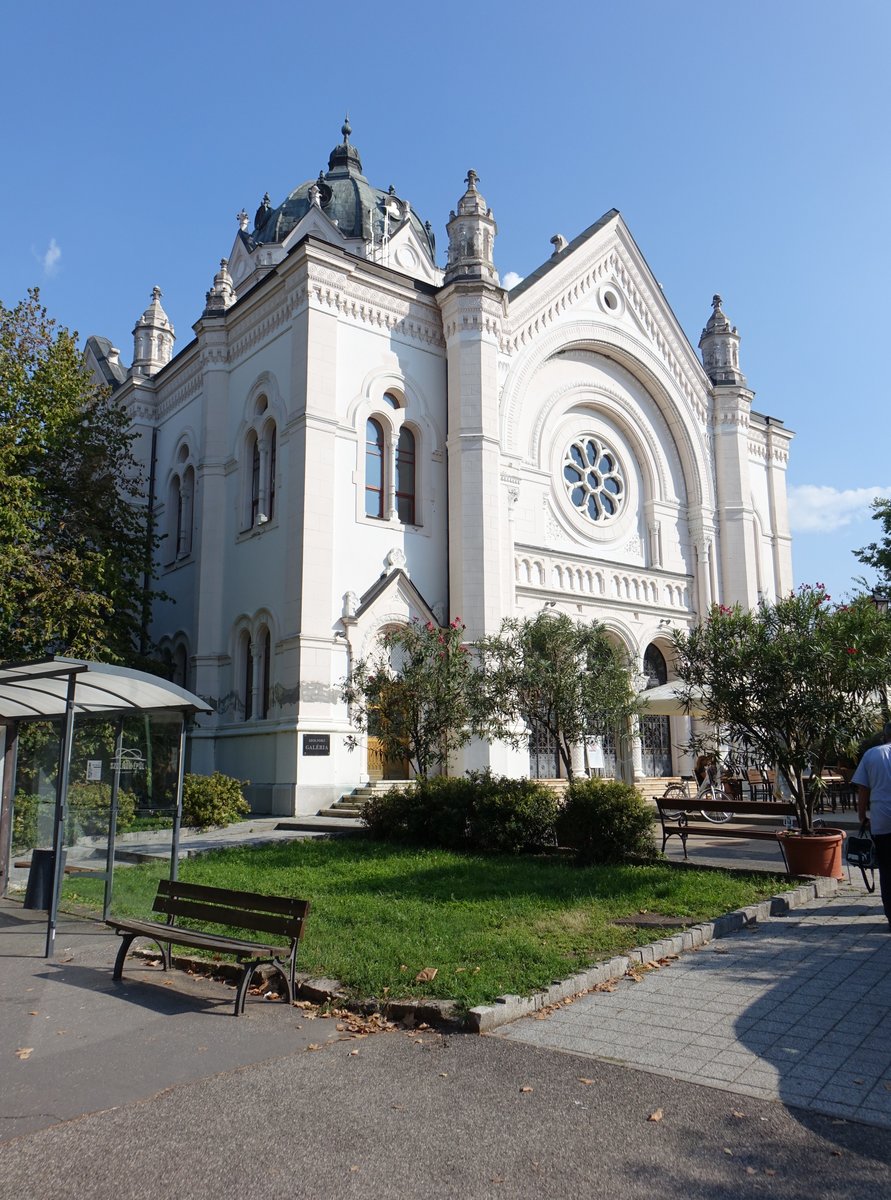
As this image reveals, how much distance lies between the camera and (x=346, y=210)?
3462 centimetres

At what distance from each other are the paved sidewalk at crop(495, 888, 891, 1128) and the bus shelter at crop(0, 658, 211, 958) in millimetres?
5207

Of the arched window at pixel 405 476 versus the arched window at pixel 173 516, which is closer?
the arched window at pixel 405 476

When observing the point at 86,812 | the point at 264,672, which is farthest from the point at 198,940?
the point at 264,672

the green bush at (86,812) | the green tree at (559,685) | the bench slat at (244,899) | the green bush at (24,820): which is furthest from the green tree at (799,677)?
the green bush at (24,820)

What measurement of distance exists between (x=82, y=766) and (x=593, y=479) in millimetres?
22288

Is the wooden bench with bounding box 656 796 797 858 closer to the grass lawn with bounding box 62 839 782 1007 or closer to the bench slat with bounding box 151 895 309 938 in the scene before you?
the grass lawn with bounding box 62 839 782 1007

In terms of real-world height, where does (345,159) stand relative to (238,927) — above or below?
above

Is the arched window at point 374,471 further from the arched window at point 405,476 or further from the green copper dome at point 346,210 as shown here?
the green copper dome at point 346,210

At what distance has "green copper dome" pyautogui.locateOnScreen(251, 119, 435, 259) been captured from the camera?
34.1m

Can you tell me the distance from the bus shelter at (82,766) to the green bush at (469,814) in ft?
16.3

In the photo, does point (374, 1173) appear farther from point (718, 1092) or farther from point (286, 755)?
point (286, 755)

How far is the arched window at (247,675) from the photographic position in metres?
24.6

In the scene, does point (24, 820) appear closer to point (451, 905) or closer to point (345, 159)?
point (451, 905)

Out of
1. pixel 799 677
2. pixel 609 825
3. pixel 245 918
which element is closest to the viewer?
pixel 245 918
